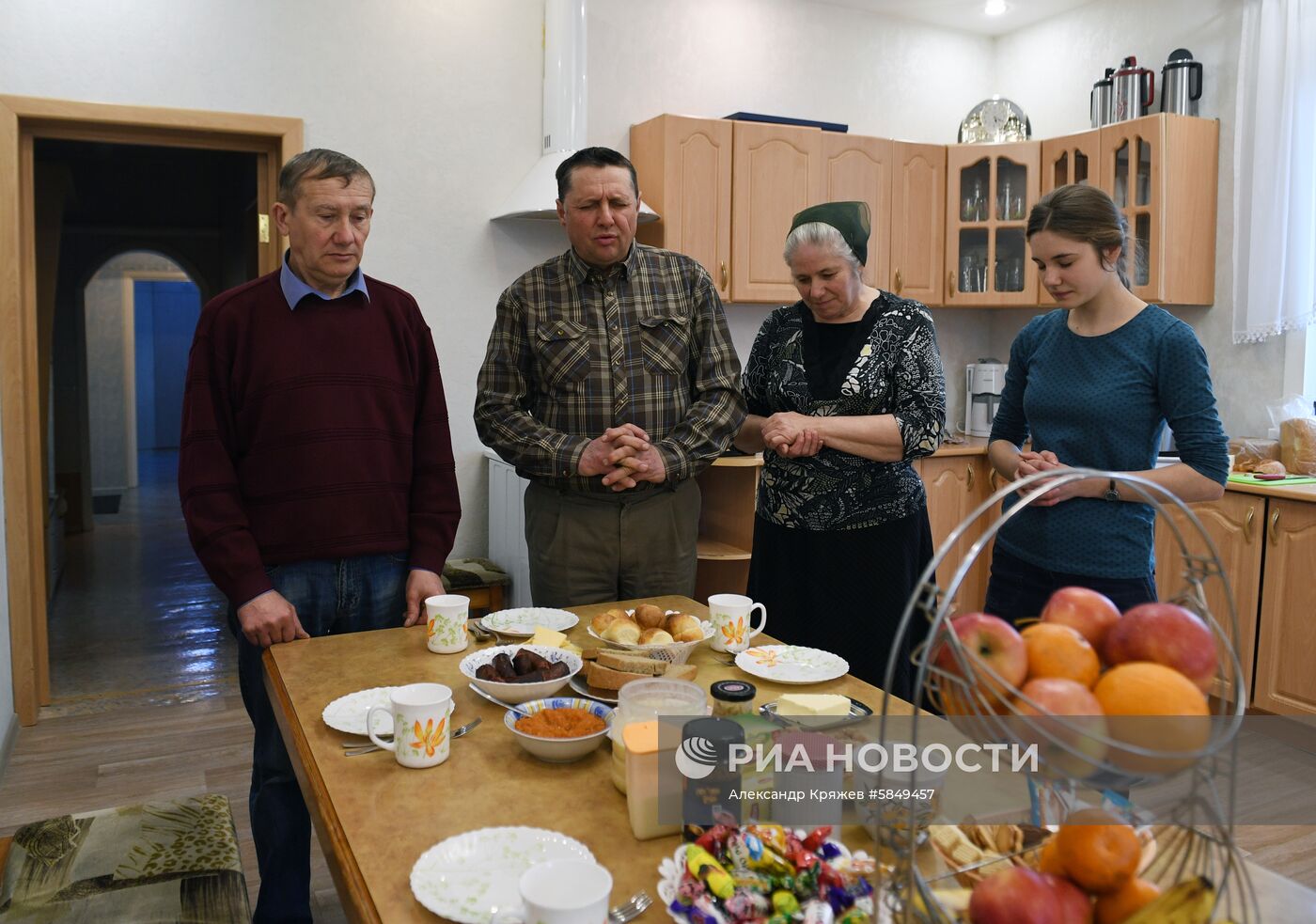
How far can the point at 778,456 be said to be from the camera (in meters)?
2.29

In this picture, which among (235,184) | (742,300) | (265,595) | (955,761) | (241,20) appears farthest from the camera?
(235,184)

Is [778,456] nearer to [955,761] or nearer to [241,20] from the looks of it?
[955,761]

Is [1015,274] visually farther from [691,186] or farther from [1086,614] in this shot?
[1086,614]

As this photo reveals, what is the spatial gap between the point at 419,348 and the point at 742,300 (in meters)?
2.39

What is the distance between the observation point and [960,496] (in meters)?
4.53

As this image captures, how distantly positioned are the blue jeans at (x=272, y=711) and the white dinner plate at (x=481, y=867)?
3.28 ft

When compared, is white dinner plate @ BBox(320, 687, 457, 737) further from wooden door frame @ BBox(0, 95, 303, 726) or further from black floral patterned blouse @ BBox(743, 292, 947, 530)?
wooden door frame @ BBox(0, 95, 303, 726)

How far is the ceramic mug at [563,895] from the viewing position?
0.79m

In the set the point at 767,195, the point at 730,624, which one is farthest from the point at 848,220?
the point at 767,195

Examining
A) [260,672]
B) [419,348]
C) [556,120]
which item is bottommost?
[260,672]

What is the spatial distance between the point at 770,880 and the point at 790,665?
67cm

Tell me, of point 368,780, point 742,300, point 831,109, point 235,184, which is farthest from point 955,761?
point 235,184

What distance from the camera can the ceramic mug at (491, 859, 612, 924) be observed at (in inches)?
31.2

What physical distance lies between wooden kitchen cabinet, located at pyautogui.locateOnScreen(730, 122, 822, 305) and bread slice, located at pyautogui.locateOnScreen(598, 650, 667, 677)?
295 centimetres
